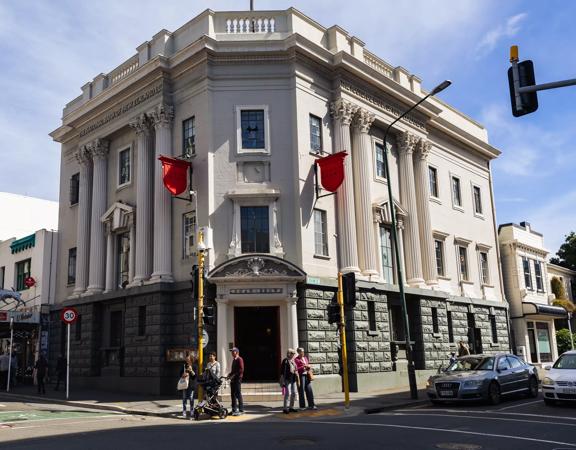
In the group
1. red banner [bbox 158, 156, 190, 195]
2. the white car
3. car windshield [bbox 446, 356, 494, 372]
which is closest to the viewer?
the white car

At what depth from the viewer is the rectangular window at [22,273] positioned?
107 feet

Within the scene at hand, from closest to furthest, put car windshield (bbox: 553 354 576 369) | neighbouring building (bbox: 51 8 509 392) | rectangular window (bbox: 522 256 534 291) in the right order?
car windshield (bbox: 553 354 576 369) < neighbouring building (bbox: 51 8 509 392) < rectangular window (bbox: 522 256 534 291)

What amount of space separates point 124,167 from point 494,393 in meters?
18.8

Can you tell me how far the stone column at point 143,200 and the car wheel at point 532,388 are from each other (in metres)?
15.0

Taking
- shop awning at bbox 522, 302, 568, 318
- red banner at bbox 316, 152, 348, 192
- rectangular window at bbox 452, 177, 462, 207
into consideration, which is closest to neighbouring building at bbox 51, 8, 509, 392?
red banner at bbox 316, 152, 348, 192

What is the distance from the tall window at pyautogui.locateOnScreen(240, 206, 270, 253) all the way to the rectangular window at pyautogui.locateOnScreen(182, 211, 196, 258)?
6.67 feet

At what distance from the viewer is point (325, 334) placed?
2220 centimetres

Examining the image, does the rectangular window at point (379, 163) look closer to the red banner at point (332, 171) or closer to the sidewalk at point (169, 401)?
the red banner at point (332, 171)

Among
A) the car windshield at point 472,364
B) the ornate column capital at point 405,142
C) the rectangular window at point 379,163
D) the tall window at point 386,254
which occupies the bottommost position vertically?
the car windshield at point 472,364

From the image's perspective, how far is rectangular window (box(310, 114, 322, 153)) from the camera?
2406cm

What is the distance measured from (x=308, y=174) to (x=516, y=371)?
10.3 meters

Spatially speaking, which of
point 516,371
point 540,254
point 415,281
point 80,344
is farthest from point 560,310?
point 80,344

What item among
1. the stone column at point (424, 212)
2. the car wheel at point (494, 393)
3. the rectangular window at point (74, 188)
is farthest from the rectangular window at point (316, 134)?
the rectangular window at point (74, 188)

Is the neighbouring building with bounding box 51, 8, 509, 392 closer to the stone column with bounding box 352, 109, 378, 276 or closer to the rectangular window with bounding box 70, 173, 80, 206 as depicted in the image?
the stone column with bounding box 352, 109, 378, 276
